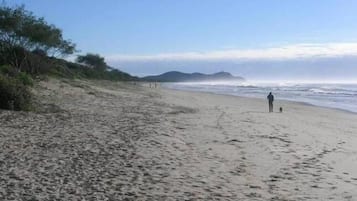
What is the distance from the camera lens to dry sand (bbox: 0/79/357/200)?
8.40 meters

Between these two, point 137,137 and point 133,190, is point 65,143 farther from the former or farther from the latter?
point 133,190

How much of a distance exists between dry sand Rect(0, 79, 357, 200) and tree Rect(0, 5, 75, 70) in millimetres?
24531

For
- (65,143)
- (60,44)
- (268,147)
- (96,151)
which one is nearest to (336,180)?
(268,147)

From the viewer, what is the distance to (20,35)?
42.0 meters

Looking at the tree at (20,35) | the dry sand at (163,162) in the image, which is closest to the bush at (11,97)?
the dry sand at (163,162)

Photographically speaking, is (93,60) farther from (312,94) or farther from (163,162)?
(163,162)

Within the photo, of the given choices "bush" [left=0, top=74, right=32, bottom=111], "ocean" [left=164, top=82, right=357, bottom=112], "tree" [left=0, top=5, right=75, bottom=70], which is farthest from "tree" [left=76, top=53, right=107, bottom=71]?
"bush" [left=0, top=74, right=32, bottom=111]

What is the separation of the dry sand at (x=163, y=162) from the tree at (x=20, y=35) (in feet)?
80.5

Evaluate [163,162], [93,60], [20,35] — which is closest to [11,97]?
[163,162]

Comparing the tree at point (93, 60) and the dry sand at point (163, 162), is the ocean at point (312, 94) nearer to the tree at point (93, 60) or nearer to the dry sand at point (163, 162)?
the dry sand at point (163, 162)

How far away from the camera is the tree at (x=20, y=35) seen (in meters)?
40.6

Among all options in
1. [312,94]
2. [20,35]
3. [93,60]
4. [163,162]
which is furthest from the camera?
[93,60]

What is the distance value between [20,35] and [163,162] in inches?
1338

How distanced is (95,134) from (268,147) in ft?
14.1
